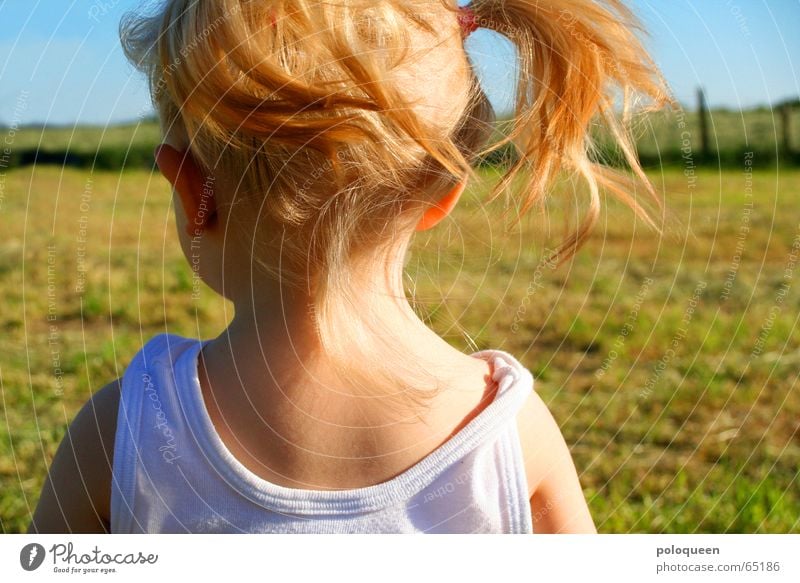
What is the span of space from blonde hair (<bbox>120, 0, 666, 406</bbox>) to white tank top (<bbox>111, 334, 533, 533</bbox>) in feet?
0.28

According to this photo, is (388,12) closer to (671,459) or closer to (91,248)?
(671,459)

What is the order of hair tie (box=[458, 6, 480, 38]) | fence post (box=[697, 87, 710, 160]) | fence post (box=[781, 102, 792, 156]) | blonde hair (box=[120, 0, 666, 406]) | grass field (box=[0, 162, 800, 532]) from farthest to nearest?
fence post (box=[781, 102, 792, 156]) < fence post (box=[697, 87, 710, 160]) < grass field (box=[0, 162, 800, 532]) < hair tie (box=[458, 6, 480, 38]) < blonde hair (box=[120, 0, 666, 406])

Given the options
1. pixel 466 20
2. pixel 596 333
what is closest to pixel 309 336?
pixel 466 20

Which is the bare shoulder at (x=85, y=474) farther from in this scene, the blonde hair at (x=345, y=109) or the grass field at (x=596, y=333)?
the grass field at (x=596, y=333)

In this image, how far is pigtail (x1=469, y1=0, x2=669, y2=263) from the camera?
937 millimetres

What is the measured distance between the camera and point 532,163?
1.03 metres

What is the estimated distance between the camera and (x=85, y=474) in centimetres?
94

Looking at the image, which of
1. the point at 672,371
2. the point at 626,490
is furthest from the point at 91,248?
the point at 626,490

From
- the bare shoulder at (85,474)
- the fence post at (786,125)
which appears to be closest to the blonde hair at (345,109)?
the bare shoulder at (85,474)

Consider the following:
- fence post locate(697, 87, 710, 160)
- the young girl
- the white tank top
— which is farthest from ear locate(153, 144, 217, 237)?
fence post locate(697, 87, 710, 160)

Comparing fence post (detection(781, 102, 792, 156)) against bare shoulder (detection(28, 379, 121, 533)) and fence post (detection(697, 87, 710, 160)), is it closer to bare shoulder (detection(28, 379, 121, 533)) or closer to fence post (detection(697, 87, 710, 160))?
fence post (detection(697, 87, 710, 160))

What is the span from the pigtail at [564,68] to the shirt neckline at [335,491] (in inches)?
9.9
